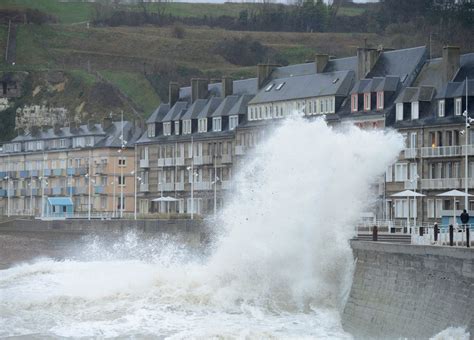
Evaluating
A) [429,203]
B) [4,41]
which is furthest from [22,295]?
[4,41]

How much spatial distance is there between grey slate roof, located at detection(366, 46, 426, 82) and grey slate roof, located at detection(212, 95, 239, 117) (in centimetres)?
1409

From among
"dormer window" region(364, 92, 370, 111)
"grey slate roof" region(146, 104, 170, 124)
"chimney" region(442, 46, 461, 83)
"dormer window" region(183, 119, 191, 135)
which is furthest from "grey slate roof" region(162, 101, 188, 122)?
"chimney" region(442, 46, 461, 83)

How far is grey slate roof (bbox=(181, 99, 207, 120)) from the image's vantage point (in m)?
99.7

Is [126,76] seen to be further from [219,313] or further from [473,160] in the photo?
[219,313]

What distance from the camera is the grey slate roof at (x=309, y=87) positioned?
8618 centimetres

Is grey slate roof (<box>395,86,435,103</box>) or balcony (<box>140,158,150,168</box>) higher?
grey slate roof (<box>395,86,435,103</box>)

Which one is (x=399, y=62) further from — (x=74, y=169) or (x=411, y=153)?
(x=74, y=169)

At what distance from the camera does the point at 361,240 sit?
5378cm

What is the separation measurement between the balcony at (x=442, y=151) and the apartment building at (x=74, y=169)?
34537 mm

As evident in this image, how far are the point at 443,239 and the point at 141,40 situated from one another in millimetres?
146099

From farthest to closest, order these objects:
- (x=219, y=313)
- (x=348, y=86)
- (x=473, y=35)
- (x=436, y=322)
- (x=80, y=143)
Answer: (x=473, y=35) < (x=80, y=143) < (x=348, y=86) < (x=219, y=313) < (x=436, y=322)

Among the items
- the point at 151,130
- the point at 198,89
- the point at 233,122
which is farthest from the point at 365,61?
the point at 151,130

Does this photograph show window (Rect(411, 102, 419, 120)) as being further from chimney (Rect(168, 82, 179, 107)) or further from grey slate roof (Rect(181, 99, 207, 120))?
chimney (Rect(168, 82, 179, 107))

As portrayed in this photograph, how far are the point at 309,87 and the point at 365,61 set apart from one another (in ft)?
18.6
